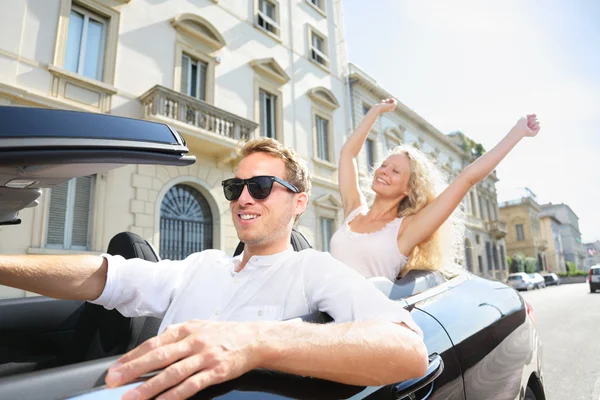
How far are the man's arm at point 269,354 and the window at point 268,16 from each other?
12674 mm

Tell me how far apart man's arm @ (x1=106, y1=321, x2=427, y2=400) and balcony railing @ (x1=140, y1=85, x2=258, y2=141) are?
7906 mm

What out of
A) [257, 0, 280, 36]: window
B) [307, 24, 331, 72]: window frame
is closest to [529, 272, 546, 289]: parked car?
[307, 24, 331, 72]: window frame

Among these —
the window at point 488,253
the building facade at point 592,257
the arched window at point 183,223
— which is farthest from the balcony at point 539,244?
the building facade at point 592,257

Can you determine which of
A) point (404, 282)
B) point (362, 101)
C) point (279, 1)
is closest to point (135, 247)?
point (404, 282)

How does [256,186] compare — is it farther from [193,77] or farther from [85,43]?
[193,77]

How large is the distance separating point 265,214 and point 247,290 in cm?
30

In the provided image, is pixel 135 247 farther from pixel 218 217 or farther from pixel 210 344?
pixel 218 217

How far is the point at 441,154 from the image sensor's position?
23.9m

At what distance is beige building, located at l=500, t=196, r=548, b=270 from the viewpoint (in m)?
Result: 44.2

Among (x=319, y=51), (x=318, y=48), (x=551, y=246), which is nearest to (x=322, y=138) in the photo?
(x=319, y=51)

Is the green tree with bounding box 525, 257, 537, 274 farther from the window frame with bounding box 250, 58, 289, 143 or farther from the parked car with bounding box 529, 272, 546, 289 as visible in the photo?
the window frame with bounding box 250, 58, 289, 143

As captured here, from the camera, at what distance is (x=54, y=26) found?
7137 millimetres

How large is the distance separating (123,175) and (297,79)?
7349 mm

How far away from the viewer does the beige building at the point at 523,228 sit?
4425 centimetres
